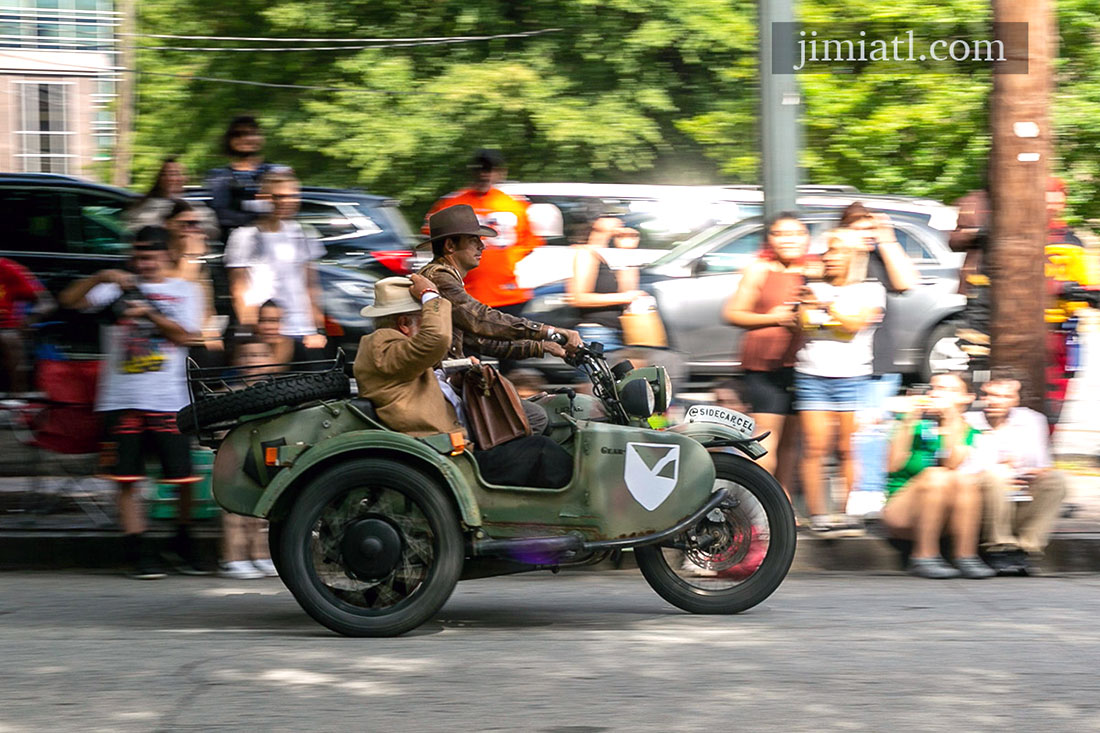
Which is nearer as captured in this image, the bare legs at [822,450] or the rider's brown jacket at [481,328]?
the rider's brown jacket at [481,328]

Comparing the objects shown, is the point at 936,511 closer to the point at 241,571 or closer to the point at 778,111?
the point at 778,111

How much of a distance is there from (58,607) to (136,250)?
1.93m

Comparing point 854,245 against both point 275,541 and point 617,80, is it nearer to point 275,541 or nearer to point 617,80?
point 275,541

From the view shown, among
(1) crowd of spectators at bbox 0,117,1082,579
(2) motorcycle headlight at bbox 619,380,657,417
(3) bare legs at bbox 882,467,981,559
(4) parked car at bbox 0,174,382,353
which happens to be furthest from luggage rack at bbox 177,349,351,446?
(4) parked car at bbox 0,174,382,353

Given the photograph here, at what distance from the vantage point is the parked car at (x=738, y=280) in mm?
13289

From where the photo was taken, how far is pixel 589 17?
2228 centimetres

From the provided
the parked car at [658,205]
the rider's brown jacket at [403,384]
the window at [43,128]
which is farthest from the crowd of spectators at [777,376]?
the window at [43,128]

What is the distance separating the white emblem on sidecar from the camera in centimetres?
684

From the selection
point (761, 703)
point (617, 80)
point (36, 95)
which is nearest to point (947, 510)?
point (761, 703)

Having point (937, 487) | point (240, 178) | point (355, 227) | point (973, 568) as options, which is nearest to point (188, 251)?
point (240, 178)

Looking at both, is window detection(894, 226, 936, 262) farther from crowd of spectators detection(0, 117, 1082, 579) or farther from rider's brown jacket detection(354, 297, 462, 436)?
rider's brown jacket detection(354, 297, 462, 436)

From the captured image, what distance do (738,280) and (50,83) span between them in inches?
1155

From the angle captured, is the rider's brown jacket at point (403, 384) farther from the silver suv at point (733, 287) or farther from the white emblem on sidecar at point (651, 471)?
the silver suv at point (733, 287)

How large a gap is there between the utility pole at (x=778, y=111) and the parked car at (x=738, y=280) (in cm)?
392
